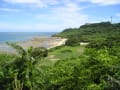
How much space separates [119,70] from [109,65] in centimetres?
177

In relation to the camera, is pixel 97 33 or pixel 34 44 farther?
pixel 97 33

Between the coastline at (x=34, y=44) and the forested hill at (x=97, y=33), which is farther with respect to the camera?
the forested hill at (x=97, y=33)

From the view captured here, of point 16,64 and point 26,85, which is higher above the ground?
point 16,64

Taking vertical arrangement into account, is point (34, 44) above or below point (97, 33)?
below

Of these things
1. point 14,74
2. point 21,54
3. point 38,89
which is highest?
point 21,54

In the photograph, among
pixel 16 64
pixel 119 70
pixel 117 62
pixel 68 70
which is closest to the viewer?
pixel 119 70

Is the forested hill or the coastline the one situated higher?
the forested hill

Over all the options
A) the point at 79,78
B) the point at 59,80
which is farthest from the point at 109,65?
the point at 59,80

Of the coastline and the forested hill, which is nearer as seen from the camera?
the coastline

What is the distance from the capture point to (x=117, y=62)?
3197cm

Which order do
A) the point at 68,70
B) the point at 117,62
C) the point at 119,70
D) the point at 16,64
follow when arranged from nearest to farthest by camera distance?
1. the point at 119,70
2. the point at 16,64
3. the point at 117,62
4. the point at 68,70

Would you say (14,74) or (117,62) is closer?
(14,74)

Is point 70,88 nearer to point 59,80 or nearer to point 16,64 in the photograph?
point 59,80

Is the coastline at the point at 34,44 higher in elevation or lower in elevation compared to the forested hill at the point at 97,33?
lower
